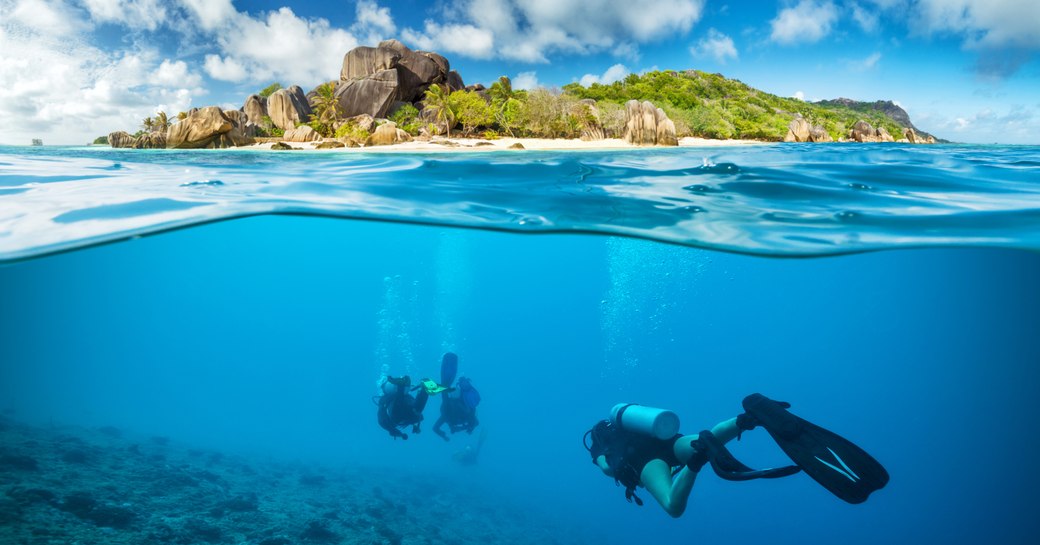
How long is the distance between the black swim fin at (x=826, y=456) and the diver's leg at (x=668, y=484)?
107 centimetres

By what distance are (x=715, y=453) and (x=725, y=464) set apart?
16 cm

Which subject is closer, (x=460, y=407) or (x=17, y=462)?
(x=17, y=462)

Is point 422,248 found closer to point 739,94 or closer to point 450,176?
point 450,176

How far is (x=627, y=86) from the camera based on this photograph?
68.8 metres

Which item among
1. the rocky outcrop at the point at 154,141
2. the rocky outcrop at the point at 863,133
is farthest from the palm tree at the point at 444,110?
the rocky outcrop at the point at 863,133

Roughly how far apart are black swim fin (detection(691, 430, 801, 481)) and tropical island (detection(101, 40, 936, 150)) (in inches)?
1039

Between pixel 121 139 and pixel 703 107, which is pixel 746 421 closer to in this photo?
pixel 121 139

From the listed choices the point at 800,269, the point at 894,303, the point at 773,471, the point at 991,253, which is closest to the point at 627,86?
the point at 894,303

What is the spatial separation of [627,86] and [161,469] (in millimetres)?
69470

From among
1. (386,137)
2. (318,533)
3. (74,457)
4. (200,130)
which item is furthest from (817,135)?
(74,457)

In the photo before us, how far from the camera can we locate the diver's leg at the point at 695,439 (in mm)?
5473

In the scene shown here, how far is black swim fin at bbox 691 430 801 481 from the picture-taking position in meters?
4.59

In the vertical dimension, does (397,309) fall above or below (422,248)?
below

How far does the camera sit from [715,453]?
5.06m
